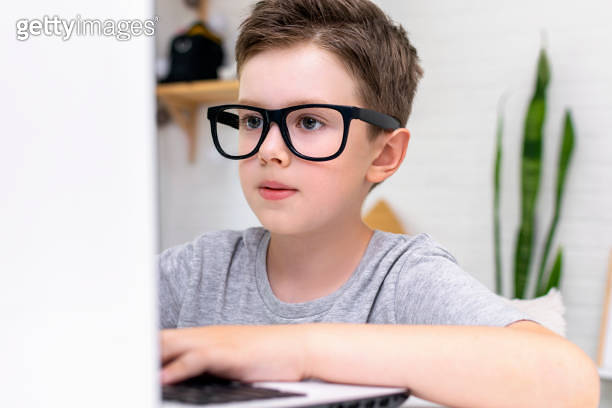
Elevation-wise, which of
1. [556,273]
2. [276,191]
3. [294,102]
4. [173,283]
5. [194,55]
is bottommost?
[556,273]

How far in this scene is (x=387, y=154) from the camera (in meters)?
0.82

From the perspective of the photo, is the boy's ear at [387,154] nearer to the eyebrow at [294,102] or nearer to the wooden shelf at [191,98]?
the eyebrow at [294,102]

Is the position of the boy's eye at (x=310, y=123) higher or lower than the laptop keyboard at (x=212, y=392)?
higher

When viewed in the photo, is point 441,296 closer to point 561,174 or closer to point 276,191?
point 276,191

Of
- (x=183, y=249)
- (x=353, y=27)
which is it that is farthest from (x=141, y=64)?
(x=183, y=249)

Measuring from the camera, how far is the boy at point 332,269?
394 millimetres

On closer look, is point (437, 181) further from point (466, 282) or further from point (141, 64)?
point (141, 64)

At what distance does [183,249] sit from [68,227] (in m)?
0.68

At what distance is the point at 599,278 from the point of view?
180 cm

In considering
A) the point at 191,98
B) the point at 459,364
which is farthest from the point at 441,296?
the point at 191,98

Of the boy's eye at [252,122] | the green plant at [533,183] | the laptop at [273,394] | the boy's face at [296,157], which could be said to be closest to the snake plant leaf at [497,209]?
the green plant at [533,183]

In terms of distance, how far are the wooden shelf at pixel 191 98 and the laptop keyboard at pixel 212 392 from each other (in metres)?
0.80

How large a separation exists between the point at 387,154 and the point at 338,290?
0.22 metres

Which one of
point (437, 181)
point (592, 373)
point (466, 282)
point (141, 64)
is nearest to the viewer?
point (141, 64)
